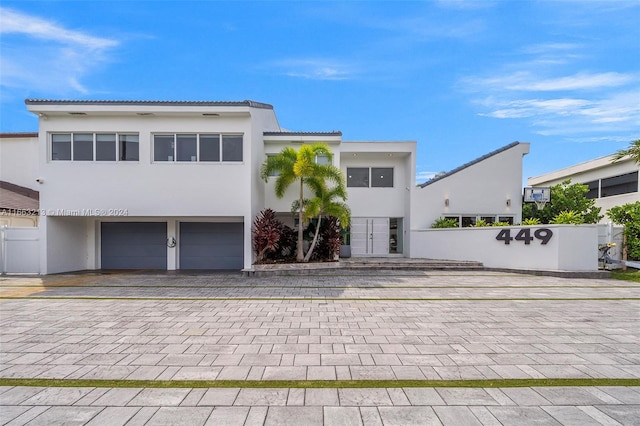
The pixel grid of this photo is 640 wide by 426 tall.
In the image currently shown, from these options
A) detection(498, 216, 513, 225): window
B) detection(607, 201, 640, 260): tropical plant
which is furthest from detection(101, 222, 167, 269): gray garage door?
detection(607, 201, 640, 260): tropical plant

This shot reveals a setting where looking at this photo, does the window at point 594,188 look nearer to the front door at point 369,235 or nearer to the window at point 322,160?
the front door at point 369,235

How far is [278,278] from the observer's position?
37.8ft

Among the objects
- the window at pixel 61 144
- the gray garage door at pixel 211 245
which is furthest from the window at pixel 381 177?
the window at pixel 61 144

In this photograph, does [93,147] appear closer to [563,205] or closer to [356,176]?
[356,176]

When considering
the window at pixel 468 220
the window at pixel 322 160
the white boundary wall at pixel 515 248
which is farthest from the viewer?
the window at pixel 468 220

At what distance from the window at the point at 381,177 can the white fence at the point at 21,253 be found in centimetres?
1500

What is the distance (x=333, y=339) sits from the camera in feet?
17.5

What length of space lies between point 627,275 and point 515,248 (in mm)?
3685

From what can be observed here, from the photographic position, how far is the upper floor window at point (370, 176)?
56.7ft

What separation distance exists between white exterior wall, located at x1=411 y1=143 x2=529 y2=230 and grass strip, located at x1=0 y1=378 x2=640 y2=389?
1292 centimetres

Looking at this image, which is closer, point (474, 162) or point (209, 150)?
point (209, 150)

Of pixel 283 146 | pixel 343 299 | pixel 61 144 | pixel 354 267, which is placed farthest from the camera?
pixel 283 146

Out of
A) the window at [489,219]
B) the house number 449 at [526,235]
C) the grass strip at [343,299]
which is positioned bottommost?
the grass strip at [343,299]

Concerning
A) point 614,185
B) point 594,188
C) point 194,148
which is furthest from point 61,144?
point 594,188
